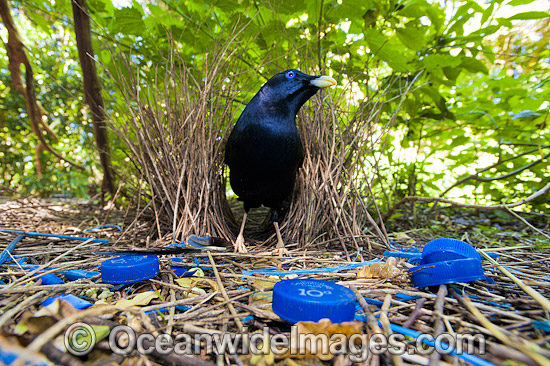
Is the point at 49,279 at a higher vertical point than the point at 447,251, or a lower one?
lower

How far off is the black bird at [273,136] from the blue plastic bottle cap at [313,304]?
1061 mm

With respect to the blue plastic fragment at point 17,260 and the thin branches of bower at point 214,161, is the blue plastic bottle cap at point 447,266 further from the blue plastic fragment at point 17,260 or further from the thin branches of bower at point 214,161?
the blue plastic fragment at point 17,260

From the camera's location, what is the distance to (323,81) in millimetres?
1950

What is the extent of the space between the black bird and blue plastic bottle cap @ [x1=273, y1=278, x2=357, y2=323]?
106 centimetres

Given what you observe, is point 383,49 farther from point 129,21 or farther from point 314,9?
→ point 129,21

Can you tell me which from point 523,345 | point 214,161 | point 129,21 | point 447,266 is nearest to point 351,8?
point 214,161

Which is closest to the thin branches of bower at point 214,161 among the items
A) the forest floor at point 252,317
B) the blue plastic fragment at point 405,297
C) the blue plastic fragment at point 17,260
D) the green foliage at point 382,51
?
the green foliage at point 382,51

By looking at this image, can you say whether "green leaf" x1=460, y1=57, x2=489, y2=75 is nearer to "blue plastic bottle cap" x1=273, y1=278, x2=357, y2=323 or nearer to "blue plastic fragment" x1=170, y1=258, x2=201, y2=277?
"blue plastic bottle cap" x1=273, y1=278, x2=357, y2=323

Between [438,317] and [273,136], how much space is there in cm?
143

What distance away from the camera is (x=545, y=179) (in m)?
2.74

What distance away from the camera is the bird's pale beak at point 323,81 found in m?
1.93

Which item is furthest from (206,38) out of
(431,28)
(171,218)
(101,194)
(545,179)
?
(545,179)

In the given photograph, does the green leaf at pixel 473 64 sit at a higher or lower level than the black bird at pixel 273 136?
higher

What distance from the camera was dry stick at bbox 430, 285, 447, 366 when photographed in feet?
2.19
